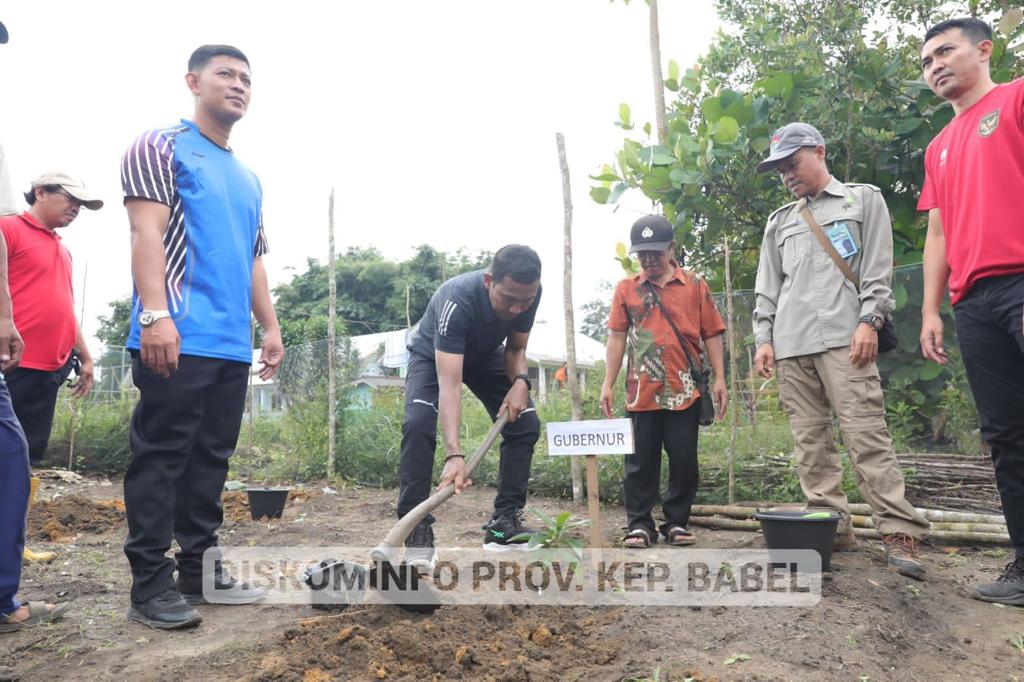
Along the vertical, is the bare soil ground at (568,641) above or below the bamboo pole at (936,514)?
below

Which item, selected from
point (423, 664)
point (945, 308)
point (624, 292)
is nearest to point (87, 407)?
point (624, 292)

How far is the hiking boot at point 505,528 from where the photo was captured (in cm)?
368

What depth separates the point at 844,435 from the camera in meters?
3.18

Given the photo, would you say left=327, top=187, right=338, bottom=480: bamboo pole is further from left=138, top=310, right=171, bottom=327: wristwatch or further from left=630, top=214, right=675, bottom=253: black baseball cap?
left=138, top=310, right=171, bottom=327: wristwatch

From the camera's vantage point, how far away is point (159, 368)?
2.54 meters

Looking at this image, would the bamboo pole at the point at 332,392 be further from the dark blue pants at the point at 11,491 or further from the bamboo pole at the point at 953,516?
the bamboo pole at the point at 953,516

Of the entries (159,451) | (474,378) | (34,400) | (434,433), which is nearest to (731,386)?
(474,378)

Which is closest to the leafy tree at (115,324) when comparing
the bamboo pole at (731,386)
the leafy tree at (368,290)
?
the leafy tree at (368,290)

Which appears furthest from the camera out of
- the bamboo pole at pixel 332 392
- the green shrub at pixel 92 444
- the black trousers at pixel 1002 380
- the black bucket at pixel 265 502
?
the green shrub at pixel 92 444

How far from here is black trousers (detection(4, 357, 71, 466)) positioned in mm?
3631

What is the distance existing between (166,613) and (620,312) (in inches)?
101

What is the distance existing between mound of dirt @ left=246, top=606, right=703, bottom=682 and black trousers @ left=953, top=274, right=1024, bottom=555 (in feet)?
5.33

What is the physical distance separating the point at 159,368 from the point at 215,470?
59cm

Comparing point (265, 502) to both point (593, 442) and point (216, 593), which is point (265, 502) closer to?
point (216, 593)
